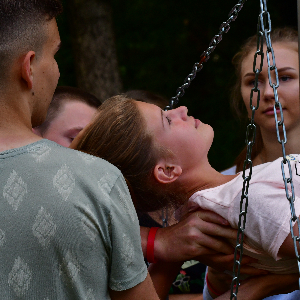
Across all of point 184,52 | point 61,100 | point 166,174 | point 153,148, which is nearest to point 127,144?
point 153,148

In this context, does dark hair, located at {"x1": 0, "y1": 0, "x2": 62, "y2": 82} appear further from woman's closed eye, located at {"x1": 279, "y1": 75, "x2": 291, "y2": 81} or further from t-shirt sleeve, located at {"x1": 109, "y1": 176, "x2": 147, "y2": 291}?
woman's closed eye, located at {"x1": 279, "y1": 75, "x2": 291, "y2": 81}

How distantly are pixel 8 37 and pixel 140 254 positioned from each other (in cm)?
73

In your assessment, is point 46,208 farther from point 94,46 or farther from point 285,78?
point 94,46

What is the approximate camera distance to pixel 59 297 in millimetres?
1209

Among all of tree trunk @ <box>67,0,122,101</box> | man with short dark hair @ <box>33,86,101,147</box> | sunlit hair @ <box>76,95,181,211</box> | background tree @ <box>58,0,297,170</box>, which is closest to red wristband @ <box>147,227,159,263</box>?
sunlit hair @ <box>76,95,181,211</box>

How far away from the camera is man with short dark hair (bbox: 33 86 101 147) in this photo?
93.6 inches

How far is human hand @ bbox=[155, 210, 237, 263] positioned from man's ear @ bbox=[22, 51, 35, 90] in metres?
0.97

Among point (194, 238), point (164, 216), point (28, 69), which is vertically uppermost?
point (28, 69)

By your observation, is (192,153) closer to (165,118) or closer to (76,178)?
(165,118)

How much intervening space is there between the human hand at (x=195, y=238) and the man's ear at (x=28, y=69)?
972mm

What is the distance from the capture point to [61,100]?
8.21ft

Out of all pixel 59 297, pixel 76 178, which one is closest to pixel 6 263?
pixel 59 297

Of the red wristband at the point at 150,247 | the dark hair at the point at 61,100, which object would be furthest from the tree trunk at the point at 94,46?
the red wristband at the point at 150,247

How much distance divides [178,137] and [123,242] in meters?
0.96
